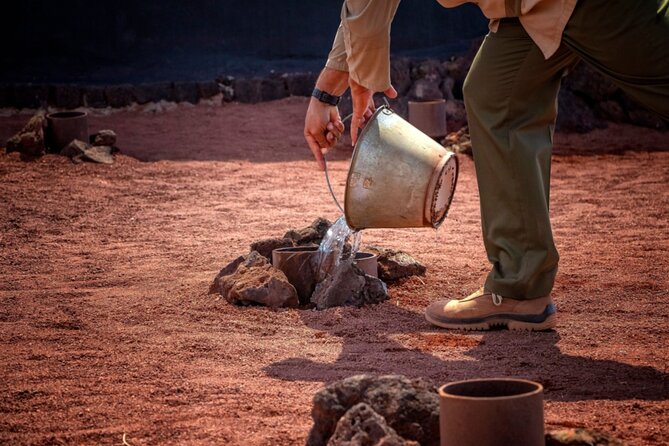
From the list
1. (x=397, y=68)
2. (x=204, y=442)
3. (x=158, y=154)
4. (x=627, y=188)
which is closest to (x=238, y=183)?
(x=158, y=154)

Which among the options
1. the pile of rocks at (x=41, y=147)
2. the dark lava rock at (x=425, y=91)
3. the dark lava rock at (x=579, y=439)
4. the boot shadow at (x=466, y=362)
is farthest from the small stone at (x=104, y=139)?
the dark lava rock at (x=579, y=439)

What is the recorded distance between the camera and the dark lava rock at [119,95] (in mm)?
11328

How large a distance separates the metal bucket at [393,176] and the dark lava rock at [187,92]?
7.89 meters

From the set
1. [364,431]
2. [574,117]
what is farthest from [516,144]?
[574,117]

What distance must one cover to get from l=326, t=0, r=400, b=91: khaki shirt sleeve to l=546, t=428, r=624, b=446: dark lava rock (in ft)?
5.69

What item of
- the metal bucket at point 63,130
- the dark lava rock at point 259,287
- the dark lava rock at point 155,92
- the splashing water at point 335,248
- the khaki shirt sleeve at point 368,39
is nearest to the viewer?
the khaki shirt sleeve at point 368,39

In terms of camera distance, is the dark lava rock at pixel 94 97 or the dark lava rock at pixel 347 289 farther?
the dark lava rock at pixel 94 97

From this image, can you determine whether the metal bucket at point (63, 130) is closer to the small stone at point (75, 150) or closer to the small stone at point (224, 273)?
the small stone at point (75, 150)

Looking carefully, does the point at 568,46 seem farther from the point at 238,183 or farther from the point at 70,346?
the point at 238,183

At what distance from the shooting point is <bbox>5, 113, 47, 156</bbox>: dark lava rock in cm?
875

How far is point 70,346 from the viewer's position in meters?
3.78

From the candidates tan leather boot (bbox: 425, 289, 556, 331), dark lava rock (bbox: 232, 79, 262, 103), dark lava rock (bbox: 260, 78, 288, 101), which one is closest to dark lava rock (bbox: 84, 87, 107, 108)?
dark lava rock (bbox: 232, 79, 262, 103)

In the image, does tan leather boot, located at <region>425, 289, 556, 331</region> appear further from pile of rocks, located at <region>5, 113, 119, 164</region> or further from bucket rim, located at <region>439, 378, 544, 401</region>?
pile of rocks, located at <region>5, 113, 119, 164</region>

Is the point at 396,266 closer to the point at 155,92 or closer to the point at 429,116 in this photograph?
the point at 429,116
